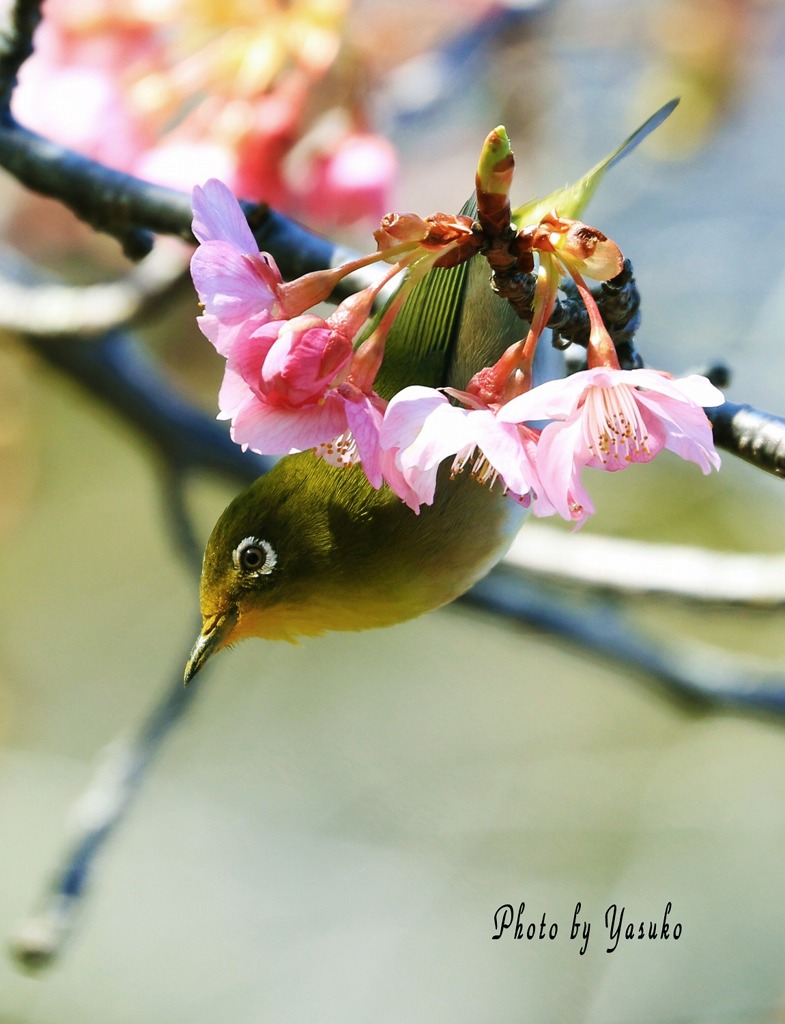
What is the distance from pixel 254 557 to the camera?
3.20 ft

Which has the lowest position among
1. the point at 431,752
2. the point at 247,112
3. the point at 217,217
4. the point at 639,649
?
the point at 217,217

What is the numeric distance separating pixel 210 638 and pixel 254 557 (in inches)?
3.6

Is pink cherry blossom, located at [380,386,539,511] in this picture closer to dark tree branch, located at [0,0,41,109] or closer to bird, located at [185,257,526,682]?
bird, located at [185,257,526,682]

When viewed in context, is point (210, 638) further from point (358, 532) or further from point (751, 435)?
point (751, 435)

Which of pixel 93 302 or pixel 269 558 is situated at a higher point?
pixel 93 302

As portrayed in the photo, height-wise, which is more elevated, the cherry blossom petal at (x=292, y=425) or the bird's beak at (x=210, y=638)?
the cherry blossom petal at (x=292, y=425)

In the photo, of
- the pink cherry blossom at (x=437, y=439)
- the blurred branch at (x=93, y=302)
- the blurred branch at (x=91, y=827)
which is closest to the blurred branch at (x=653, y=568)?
the blurred branch at (x=91, y=827)

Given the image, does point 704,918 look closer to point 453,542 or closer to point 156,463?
point 156,463

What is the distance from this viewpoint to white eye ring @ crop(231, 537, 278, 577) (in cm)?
97

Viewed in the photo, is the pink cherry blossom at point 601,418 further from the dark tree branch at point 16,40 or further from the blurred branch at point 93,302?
the blurred branch at point 93,302

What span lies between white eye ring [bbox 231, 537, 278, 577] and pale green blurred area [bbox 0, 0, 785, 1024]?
2235 millimetres

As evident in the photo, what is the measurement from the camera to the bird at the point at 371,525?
3.17 ft

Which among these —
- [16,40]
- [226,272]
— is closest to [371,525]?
[226,272]

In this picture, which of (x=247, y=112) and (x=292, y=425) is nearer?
(x=292, y=425)
